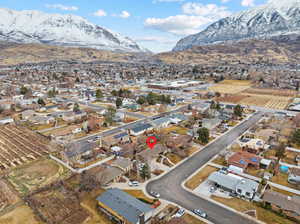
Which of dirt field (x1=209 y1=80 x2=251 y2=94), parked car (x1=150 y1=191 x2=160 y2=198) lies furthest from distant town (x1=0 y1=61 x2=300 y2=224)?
dirt field (x1=209 y1=80 x2=251 y2=94)

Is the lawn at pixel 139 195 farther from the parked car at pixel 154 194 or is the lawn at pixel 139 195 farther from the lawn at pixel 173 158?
the lawn at pixel 173 158

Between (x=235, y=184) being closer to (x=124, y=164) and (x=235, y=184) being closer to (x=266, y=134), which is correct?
(x=124, y=164)

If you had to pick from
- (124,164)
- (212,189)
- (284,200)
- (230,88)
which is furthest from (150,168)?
(230,88)

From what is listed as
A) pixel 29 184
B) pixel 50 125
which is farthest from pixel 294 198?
pixel 50 125

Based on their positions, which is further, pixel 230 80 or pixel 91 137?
pixel 230 80

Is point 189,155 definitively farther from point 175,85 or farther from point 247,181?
point 175,85

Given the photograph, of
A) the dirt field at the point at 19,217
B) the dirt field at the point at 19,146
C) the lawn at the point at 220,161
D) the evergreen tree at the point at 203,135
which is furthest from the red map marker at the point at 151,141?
the dirt field at the point at 19,217
